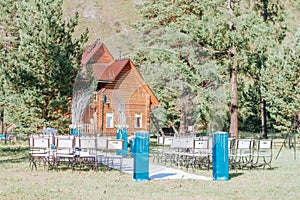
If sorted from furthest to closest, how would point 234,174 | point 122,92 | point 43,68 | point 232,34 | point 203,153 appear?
point 232,34, point 43,68, point 122,92, point 203,153, point 234,174

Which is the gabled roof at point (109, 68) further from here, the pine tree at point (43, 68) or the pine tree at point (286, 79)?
the pine tree at point (286, 79)

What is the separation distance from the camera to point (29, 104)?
2138 cm

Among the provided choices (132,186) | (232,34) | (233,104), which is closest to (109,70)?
(132,186)

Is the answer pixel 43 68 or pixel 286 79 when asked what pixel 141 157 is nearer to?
pixel 43 68

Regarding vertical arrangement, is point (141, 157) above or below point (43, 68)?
below

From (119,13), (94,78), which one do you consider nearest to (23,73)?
(94,78)

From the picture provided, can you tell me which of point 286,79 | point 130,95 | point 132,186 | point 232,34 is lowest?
point 132,186

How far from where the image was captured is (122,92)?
49.6 ft

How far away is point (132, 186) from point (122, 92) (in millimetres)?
5513

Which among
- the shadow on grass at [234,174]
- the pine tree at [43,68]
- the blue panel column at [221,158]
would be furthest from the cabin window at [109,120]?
the blue panel column at [221,158]

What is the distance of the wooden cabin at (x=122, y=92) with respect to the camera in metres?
14.5

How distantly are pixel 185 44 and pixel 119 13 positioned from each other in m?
93.9

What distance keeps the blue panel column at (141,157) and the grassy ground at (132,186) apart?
0.78 ft

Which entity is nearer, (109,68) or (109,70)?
(109,68)
